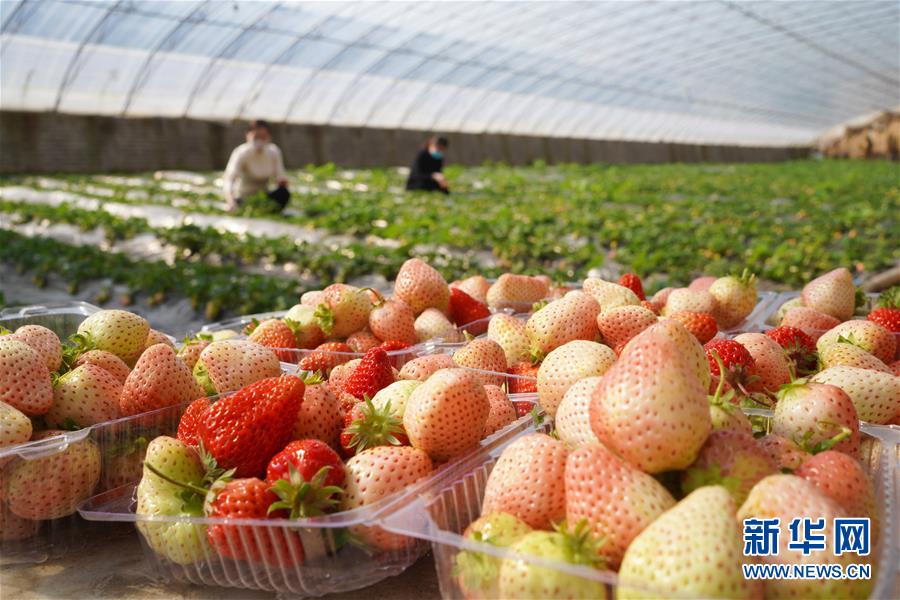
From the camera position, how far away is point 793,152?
5159cm

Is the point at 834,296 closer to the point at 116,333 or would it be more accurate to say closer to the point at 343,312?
the point at 343,312

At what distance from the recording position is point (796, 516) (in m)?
1.18

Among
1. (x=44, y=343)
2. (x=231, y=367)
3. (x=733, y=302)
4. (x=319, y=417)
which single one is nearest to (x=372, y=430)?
(x=319, y=417)

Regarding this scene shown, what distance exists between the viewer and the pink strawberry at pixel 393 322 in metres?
2.60

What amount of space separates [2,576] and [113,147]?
20.3 m

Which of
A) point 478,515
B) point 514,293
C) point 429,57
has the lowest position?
point 429,57

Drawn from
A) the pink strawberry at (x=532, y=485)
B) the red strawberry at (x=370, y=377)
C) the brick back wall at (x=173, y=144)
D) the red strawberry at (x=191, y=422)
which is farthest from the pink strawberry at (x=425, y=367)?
the brick back wall at (x=173, y=144)

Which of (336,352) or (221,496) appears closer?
(221,496)

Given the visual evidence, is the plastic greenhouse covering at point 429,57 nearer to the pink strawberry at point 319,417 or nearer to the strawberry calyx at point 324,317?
the strawberry calyx at point 324,317

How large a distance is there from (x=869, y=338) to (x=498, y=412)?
1.17 meters

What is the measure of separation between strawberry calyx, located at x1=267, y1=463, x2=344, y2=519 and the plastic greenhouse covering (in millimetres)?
16651

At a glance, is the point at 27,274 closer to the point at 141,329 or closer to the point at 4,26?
the point at 141,329

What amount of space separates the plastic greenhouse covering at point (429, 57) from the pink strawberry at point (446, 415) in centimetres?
1657

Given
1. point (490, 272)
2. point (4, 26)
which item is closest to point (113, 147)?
point (4, 26)
